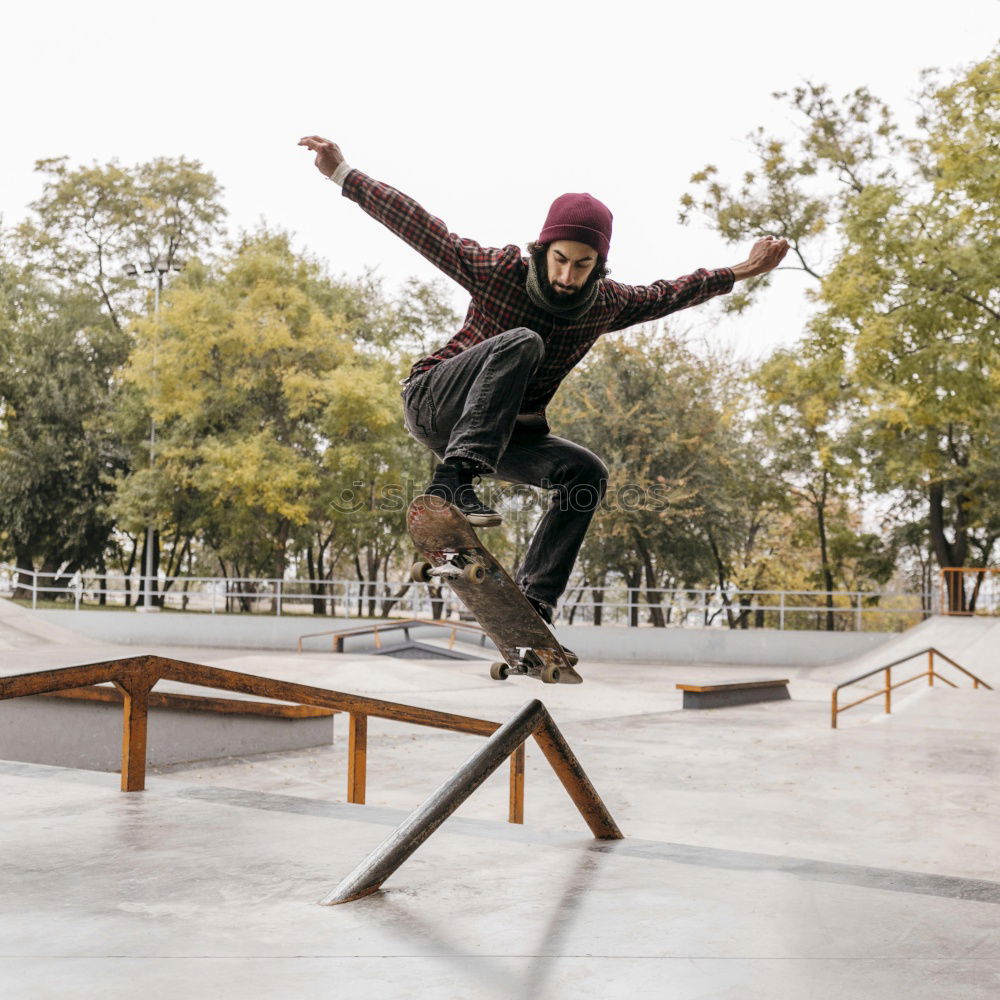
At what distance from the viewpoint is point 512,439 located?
3807 millimetres

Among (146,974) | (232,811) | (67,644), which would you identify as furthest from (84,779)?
(67,644)

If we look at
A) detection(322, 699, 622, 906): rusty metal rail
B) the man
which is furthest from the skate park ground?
the man

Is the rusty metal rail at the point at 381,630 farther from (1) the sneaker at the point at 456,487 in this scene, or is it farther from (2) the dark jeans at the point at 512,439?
(1) the sneaker at the point at 456,487

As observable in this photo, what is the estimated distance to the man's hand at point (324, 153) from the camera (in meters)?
3.41

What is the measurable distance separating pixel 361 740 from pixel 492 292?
292 cm

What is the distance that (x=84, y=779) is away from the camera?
15.9 ft

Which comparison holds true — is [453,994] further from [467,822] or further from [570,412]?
[570,412]

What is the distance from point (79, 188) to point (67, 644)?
21.2 m

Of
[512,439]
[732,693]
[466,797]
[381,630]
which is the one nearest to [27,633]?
[381,630]

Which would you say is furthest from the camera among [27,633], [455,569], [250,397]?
[250,397]

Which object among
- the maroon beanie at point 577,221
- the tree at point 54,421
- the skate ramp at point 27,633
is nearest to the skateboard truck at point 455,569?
the maroon beanie at point 577,221

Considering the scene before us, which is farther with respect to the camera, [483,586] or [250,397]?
[250,397]

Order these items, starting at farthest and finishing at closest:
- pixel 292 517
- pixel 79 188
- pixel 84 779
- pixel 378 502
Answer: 1. pixel 79 188
2. pixel 378 502
3. pixel 292 517
4. pixel 84 779

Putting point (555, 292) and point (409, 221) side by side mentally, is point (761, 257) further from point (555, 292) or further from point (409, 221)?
point (409, 221)
